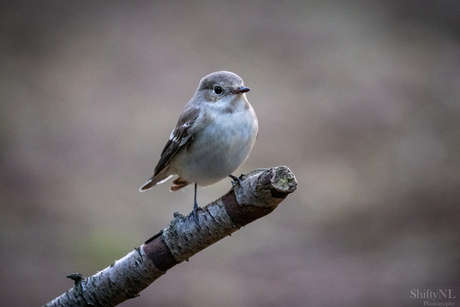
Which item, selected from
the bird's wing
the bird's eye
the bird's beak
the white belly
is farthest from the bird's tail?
the bird's beak

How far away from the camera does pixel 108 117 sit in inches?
388

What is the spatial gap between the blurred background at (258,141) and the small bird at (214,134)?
3100mm

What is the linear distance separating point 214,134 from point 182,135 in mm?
374

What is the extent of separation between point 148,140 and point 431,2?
8.59m

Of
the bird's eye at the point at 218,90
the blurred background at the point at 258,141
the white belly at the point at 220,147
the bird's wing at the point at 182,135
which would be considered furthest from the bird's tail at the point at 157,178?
the blurred background at the point at 258,141

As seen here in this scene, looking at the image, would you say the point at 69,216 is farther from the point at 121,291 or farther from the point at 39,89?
the point at 121,291

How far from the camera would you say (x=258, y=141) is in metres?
9.02

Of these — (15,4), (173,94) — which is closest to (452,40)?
(173,94)

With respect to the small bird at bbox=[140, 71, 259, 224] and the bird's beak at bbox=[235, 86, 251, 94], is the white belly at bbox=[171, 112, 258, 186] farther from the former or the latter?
the bird's beak at bbox=[235, 86, 251, 94]

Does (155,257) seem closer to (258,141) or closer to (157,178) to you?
(157,178)

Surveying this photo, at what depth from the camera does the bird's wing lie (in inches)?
143

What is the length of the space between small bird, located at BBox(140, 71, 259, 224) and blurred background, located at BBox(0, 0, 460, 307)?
3.10 metres

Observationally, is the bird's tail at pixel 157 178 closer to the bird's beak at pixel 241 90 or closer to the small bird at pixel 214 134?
the small bird at pixel 214 134

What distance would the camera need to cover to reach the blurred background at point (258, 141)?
6504 millimetres
